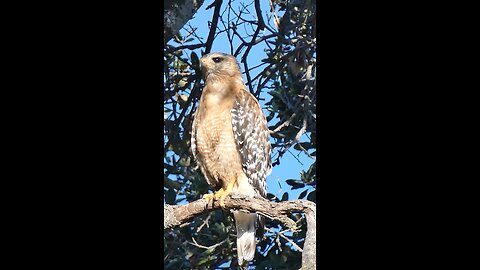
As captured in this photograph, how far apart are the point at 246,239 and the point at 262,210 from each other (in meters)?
0.11

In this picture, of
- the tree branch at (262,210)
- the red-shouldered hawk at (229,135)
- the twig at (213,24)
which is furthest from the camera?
the red-shouldered hawk at (229,135)

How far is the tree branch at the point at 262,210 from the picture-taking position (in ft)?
7.00

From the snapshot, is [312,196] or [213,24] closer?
[312,196]

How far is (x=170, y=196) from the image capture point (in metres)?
2.36

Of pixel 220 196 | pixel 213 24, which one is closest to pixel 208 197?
pixel 220 196

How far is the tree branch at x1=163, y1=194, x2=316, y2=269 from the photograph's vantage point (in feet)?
7.00

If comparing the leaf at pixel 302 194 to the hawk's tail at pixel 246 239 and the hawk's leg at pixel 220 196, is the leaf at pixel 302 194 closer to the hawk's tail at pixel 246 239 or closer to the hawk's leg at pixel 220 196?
the hawk's tail at pixel 246 239

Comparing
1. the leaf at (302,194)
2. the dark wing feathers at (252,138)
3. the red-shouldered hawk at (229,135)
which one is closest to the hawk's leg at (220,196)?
the red-shouldered hawk at (229,135)

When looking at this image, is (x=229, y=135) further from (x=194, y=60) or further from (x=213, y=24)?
(x=213, y=24)

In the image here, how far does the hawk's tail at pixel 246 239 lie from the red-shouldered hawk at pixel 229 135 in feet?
0.56

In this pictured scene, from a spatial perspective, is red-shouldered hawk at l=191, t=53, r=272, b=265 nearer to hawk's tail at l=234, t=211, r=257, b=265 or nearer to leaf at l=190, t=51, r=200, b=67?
leaf at l=190, t=51, r=200, b=67
